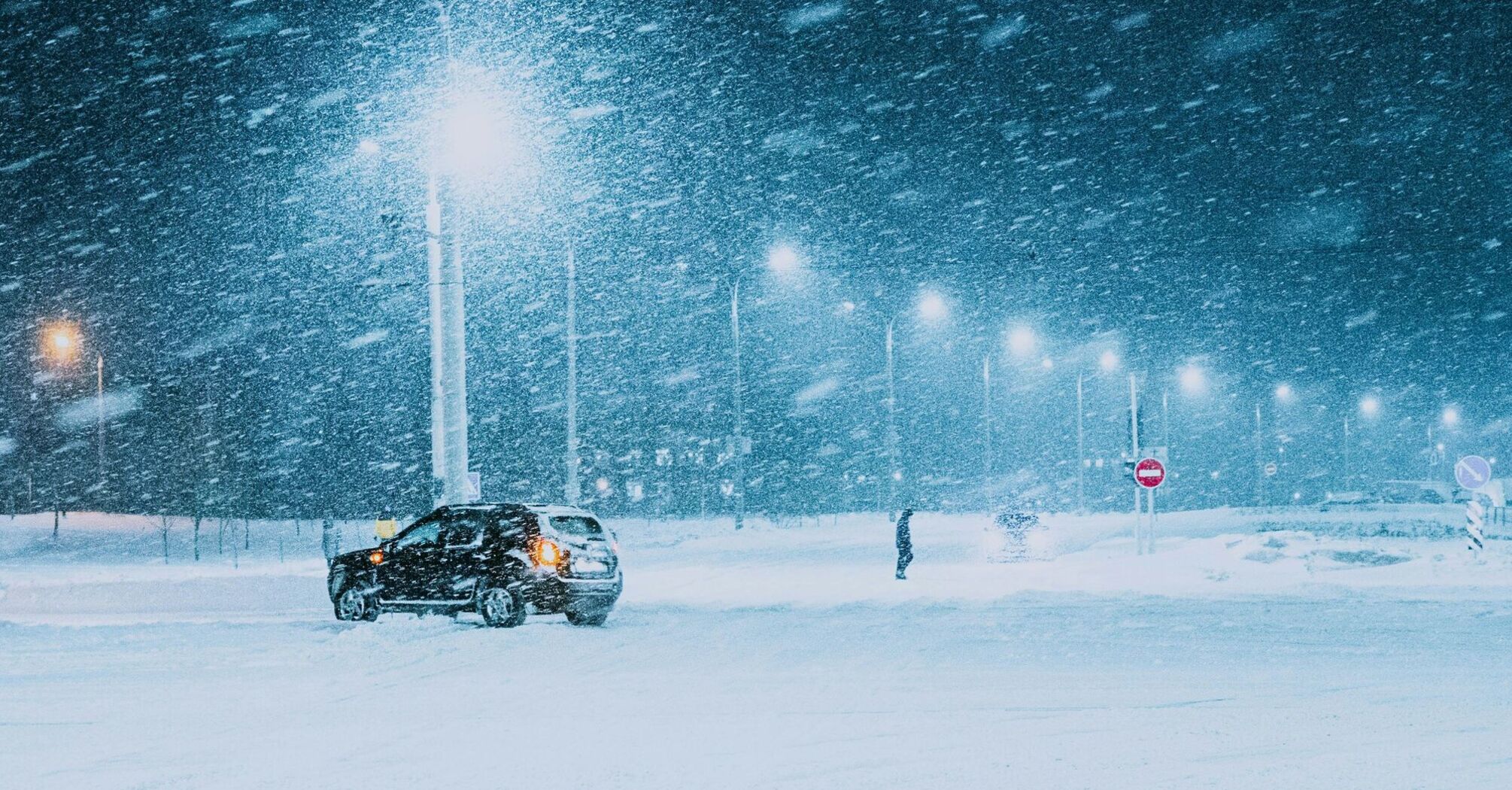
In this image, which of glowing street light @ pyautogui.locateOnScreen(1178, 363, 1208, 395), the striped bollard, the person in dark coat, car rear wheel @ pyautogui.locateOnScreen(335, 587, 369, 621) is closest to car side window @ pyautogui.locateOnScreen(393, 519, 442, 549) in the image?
car rear wheel @ pyautogui.locateOnScreen(335, 587, 369, 621)

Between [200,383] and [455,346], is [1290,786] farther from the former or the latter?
[200,383]

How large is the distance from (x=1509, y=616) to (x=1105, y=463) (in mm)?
80834

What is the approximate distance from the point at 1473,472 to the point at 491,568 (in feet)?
76.8

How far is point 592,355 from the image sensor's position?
74.7m

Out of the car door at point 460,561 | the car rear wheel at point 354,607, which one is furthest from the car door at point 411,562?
the car rear wheel at point 354,607

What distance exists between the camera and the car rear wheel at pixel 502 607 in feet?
54.5

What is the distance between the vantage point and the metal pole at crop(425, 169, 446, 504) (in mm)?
19266

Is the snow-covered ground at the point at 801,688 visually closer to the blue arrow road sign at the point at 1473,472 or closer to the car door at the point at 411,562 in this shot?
the car door at the point at 411,562

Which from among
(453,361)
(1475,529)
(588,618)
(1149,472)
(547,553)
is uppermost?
(453,361)

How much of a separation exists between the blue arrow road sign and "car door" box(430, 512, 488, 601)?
22890mm

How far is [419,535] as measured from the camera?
58.5 feet

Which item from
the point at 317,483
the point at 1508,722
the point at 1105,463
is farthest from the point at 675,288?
the point at 1508,722

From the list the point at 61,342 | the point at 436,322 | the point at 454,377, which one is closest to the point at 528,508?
the point at 454,377

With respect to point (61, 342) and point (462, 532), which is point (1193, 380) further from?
point (462, 532)
